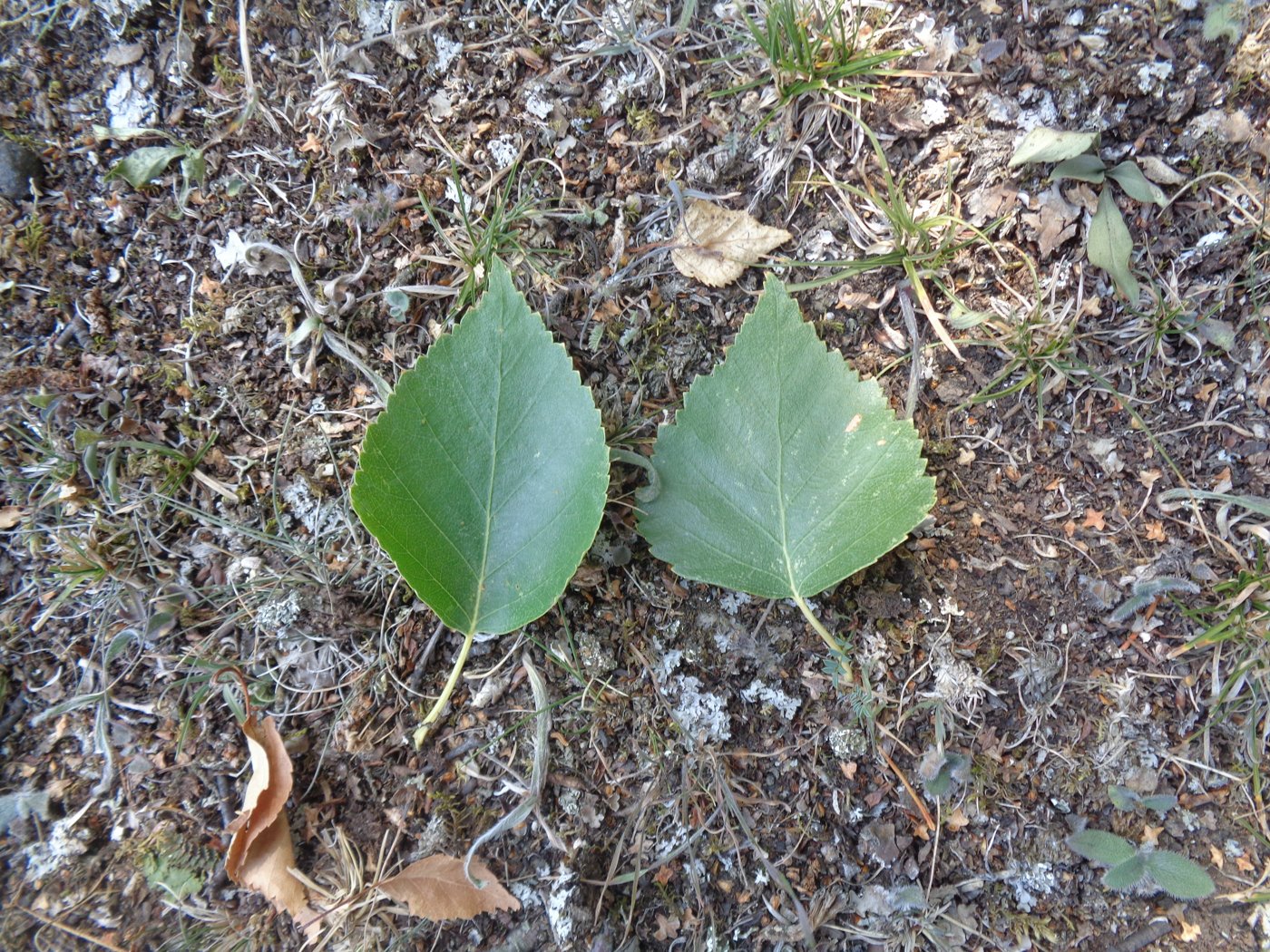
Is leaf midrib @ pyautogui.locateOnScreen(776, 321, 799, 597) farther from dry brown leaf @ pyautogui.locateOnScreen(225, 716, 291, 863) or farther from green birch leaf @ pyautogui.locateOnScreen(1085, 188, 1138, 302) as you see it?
dry brown leaf @ pyautogui.locateOnScreen(225, 716, 291, 863)

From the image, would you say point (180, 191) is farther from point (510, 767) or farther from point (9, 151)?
point (510, 767)

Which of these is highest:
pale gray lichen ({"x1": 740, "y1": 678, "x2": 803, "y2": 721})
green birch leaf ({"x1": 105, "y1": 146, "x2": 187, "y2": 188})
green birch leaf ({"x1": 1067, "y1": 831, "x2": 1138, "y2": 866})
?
green birch leaf ({"x1": 105, "y1": 146, "x2": 187, "y2": 188})

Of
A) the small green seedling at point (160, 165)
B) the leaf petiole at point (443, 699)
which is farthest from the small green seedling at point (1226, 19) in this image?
the small green seedling at point (160, 165)

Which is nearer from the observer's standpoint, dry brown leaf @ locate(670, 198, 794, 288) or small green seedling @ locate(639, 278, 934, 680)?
small green seedling @ locate(639, 278, 934, 680)

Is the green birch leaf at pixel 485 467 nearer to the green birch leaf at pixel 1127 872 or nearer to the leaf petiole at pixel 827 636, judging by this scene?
the leaf petiole at pixel 827 636

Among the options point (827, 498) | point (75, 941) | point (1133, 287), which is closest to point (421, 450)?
point (827, 498)

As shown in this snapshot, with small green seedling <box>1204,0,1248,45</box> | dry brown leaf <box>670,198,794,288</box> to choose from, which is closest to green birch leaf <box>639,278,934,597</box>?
dry brown leaf <box>670,198,794,288</box>
